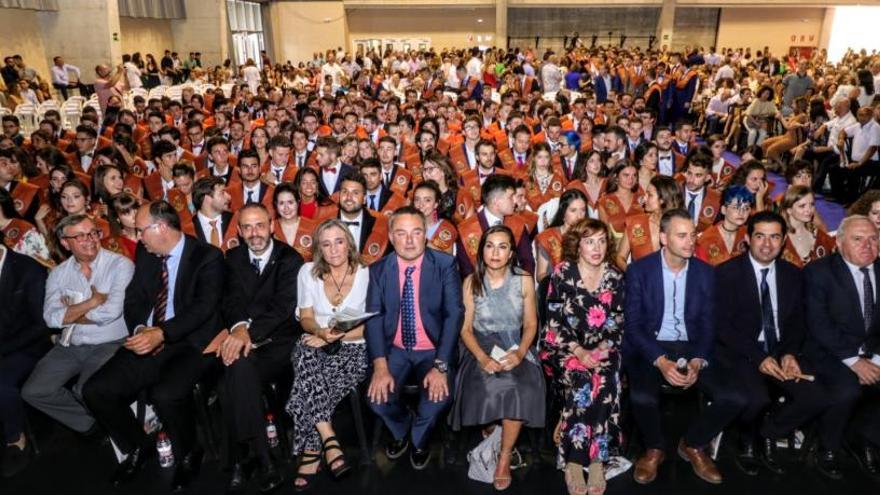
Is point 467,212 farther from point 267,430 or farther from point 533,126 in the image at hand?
point 533,126

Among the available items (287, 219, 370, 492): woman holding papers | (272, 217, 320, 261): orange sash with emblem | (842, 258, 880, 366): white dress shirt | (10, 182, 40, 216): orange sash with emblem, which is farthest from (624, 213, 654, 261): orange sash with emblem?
(10, 182, 40, 216): orange sash with emblem

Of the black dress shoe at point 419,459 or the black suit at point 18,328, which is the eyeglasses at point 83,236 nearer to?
the black suit at point 18,328

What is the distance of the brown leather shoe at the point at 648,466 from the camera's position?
3234 millimetres

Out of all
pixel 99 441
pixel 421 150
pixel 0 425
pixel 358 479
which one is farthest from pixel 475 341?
pixel 421 150

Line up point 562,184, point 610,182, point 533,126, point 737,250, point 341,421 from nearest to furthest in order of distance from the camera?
1. point 341,421
2. point 737,250
3. point 610,182
4. point 562,184
5. point 533,126

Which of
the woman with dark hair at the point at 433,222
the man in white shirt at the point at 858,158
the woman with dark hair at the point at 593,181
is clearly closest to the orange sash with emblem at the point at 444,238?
the woman with dark hair at the point at 433,222

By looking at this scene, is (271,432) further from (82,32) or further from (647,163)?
(82,32)

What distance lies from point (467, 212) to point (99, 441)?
11.1 ft

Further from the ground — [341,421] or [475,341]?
[475,341]

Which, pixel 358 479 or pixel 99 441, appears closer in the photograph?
pixel 358 479

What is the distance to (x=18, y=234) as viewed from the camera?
15.1 feet

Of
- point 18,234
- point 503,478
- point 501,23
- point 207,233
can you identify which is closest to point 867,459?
point 503,478

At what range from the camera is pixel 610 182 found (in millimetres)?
5484

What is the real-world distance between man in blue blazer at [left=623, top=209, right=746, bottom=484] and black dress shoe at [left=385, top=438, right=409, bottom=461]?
1.32m
